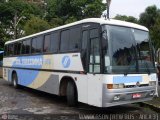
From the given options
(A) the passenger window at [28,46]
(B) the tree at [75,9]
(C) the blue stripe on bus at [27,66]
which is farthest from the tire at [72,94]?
(B) the tree at [75,9]

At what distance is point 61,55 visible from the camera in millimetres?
13328

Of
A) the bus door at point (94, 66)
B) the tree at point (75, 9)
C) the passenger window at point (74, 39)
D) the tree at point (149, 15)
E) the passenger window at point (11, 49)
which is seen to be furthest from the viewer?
the tree at point (75, 9)

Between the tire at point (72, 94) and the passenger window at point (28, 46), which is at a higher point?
the passenger window at point (28, 46)

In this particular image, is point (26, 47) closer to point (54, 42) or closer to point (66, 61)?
point (54, 42)

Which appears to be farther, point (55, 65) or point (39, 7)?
point (39, 7)

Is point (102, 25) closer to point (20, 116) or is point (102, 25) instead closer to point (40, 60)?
point (20, 116)

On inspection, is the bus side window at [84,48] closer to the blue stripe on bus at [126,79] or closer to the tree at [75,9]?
the blue stripe on bus at [126,79]

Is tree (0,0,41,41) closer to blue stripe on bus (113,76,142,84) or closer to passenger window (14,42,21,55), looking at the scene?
passenger window (14,42,21,55)

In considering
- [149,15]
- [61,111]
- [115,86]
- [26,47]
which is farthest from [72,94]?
[149,15]

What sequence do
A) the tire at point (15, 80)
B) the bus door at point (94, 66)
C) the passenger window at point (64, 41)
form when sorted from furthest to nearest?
1. the tire at point (15, 80)
2. the passenger window at point (64, 41)
3. the bus door at point (94, 66)

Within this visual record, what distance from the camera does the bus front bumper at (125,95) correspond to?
33.6 ft

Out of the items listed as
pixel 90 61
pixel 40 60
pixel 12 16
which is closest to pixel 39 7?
pixel 12 16

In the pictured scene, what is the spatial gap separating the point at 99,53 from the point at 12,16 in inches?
1815

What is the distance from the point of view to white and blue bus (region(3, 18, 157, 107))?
411 inches
